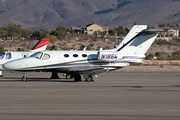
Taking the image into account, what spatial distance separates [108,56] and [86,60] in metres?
1.68

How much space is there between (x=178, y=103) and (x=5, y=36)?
334ft

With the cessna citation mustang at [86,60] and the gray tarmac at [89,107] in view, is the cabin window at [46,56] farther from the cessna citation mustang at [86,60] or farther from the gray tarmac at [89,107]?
the gray tarmac at [89,107]

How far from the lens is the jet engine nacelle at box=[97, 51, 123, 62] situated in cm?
2408

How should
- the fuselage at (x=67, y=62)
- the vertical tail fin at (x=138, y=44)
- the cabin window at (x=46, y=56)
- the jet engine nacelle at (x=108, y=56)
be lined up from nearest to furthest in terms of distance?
the jet engine nacelle at (x=108, y=56), the fuselage at (x=67, y=62), the cabin window at (x=46, y=56), the vertical tail fin at (x=138, y=44)

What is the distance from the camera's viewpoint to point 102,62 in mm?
24469

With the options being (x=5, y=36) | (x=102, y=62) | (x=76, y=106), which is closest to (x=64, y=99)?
(x=76, y=106)

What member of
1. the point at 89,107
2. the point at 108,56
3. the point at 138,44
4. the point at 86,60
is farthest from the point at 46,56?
the point at 89,107

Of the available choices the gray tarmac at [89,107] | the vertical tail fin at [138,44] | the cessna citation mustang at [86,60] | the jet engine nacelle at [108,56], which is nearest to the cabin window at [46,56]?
the cessna citation mustang at [86,60]

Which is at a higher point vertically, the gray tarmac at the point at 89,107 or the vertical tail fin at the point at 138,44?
the vertical tail fin at the point at 138,44

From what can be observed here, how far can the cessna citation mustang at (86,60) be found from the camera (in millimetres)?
24141

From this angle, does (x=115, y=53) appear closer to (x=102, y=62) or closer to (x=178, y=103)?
(x=102, y=62)

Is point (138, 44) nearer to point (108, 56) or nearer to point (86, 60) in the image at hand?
point (108, 56)

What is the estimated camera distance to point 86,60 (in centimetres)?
2466

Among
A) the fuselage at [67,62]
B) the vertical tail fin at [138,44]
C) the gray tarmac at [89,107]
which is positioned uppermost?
the vertical tail fin at [138,44]
